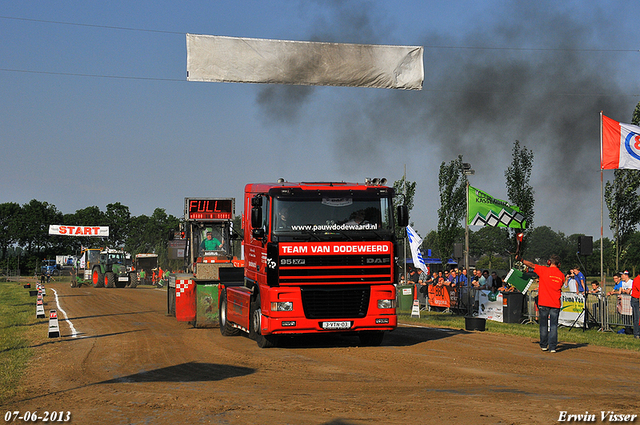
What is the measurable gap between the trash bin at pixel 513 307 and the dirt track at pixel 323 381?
4840 millimetres

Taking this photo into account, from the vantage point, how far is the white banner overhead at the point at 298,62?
43.5 feet

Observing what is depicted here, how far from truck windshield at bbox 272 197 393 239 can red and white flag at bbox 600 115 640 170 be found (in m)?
9.46

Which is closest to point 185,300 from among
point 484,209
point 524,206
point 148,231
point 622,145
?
point 484,209

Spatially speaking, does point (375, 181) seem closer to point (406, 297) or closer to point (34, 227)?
point (406, 297)

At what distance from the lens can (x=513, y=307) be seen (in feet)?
69.3

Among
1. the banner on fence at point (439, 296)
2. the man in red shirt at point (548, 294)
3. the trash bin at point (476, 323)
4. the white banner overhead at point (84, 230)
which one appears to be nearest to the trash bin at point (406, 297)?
the banner on fence at point (439, 296)

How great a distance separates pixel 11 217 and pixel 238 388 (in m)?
113

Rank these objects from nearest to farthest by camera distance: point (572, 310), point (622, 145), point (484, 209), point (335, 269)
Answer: point (335, 269) < point (572, 310) < point (622, 145) < point (484, 209)

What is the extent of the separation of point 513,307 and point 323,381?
12760mm

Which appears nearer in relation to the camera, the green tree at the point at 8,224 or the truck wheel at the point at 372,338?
the truck wheel at the point at 372,338

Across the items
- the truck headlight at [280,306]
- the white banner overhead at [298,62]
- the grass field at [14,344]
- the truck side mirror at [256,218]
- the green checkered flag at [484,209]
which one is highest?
the white banner overhead at [298,62]

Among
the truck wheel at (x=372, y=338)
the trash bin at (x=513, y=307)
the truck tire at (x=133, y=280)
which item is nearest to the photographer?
the truck wheel at (x=372, y=338)

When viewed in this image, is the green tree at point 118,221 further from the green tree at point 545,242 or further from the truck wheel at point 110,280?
the green tree at point 545,242

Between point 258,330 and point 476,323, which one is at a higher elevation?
point 258,330
